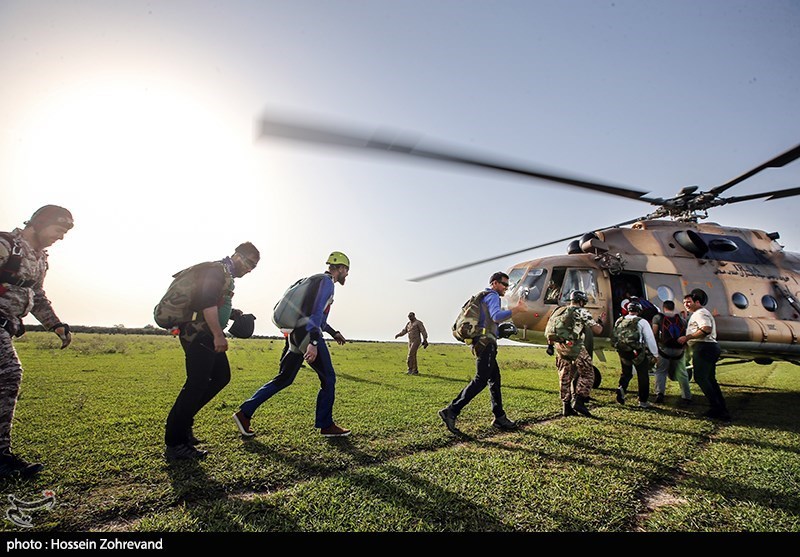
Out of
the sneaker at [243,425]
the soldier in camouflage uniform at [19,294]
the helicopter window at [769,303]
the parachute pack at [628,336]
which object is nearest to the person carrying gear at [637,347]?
the parachute pack at [628,336]

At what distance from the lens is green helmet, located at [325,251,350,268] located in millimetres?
5184

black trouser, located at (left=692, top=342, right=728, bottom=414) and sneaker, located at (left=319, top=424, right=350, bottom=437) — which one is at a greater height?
black trouser, located at (left=692, top=342, right=728, bottom=414)

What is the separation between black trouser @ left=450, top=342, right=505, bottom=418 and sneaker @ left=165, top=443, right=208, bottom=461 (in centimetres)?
301

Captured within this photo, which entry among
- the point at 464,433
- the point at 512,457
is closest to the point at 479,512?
the point at 512,457

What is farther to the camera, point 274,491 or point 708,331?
point 708,331

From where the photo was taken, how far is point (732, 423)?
6.18m

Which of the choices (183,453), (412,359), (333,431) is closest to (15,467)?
(183,453)

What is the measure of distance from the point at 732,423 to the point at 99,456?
8.59 m

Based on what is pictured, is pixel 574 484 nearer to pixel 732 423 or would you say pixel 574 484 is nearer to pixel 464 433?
pixel 464 433

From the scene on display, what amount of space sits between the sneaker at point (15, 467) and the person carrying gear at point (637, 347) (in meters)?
8.50

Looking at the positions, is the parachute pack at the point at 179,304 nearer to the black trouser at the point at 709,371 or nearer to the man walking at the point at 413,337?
the black trouser at the point at 709,371

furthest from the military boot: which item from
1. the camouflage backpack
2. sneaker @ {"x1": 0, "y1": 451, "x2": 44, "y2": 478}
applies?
sneaker @ {"x1": 0, "y1": 451, "x2": 44, "y2": 478}

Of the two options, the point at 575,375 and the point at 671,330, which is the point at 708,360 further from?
the point at 575,375

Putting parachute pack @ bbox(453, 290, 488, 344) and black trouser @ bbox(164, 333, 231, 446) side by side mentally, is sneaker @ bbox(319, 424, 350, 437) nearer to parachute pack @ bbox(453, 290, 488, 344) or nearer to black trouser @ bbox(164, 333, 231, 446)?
black trouser @ bbox(164, 333, 231, 446)
